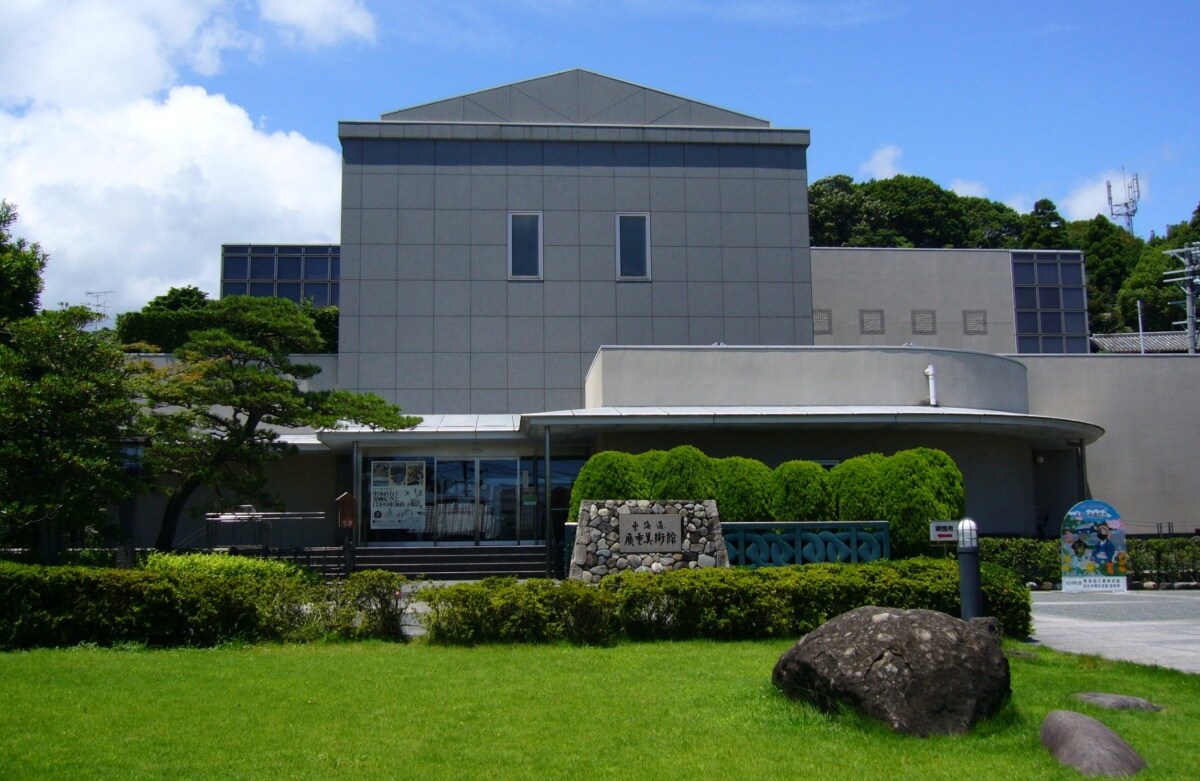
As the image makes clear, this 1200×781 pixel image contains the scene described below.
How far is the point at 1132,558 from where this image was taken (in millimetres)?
21297

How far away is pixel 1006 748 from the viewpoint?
7.44m

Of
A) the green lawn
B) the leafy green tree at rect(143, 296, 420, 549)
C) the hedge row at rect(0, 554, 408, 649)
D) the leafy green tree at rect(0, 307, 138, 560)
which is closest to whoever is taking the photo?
the green lawn

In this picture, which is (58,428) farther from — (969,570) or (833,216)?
(833,216)

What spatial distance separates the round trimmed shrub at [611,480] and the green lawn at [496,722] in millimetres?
7299

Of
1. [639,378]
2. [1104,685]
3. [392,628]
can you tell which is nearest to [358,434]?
[639,378]

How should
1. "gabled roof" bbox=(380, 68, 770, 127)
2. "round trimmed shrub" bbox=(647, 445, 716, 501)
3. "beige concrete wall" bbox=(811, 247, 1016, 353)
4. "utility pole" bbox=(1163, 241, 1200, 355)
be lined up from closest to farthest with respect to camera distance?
1. "round trimmed shrub" bbox=(647, 445, 716, 501)
2. "gabled roof" bbox=(380, 68, 770, 127)
3. "beige concrete wall" bbox=(811, 247, 1016, 353)
4. "utility pole" bbox=(1163, 241, 1200, 355)

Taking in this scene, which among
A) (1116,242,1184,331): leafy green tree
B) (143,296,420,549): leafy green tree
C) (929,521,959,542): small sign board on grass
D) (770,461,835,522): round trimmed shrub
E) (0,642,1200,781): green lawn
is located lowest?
(0,642,1200,781): green lawn

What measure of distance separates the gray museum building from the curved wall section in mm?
98

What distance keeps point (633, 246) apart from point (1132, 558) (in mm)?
13982

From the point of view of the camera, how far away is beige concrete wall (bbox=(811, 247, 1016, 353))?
32531 millimetres

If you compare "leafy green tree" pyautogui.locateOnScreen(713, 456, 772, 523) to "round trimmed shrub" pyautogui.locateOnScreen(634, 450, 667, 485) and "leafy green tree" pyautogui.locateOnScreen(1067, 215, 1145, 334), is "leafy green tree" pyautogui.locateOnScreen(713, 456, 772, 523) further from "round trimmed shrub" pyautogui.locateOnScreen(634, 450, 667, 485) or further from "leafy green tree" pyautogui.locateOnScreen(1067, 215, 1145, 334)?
"leafy green tree" pyautogui.locateOnScreen(1067, 215, 1145, 334)

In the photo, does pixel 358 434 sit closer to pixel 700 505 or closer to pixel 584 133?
pixel 700 505

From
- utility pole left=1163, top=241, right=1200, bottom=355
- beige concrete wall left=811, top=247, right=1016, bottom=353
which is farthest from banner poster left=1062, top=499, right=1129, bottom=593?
utility pole left=1163, top=241, right=1200, bottom=355

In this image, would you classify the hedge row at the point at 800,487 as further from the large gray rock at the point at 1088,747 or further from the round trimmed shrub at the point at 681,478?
the large gray rock at the point at 1088,747
